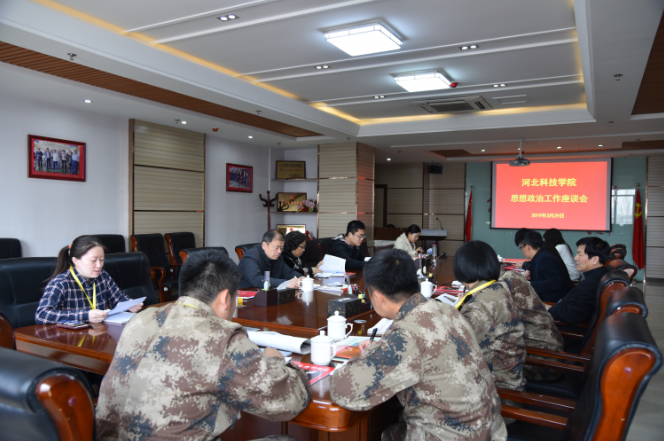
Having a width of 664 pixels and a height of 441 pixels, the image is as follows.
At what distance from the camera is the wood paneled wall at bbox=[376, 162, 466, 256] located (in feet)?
37.1

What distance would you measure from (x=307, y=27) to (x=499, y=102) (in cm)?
347

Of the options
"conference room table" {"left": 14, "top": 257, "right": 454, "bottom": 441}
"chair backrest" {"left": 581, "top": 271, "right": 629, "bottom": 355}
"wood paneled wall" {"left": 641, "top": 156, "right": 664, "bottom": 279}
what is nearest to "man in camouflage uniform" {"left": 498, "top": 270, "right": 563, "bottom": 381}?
"chair backrest" {"left": 581, "top": 271, "right": 629, "bottom": 355}

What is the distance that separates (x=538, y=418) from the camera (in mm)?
1770

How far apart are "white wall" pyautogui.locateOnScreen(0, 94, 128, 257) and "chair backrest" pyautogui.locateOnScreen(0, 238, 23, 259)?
0.18 m

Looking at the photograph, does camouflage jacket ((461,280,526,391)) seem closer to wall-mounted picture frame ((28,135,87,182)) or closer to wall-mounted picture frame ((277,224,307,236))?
wall-mounted picture frame ((28,135,87,182))

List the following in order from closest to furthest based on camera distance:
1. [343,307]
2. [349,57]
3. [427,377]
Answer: [427,377] < [343,307] < [349,57]

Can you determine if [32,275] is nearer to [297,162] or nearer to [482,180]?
[297,162]

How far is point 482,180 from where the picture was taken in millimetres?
11117

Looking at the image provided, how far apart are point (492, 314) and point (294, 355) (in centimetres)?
93

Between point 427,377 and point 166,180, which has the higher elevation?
point 166,180

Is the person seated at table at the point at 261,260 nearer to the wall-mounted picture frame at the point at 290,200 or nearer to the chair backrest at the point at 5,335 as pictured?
the chair backrest at the point at 5,335

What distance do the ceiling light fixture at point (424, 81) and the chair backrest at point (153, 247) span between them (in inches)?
156

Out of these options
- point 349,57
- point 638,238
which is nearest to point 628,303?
point 349,57

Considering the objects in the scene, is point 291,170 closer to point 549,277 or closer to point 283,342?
point 549,277
